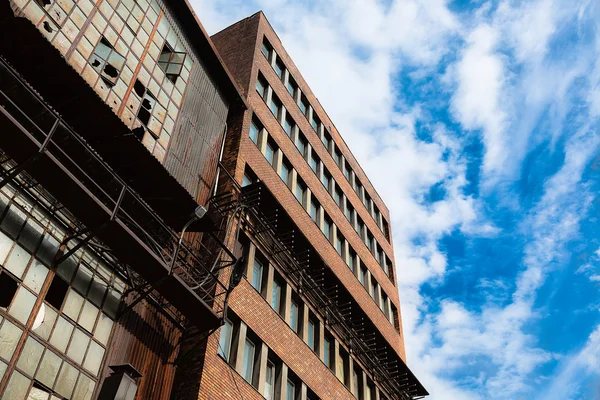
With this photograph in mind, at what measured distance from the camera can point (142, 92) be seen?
59.9 ft

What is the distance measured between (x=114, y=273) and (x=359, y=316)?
15.9m

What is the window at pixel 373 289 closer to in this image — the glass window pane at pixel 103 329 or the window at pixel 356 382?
the window at pixel 356 382

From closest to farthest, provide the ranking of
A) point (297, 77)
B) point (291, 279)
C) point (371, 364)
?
point (291, 279) < point (371, 364) < point (297, 77)

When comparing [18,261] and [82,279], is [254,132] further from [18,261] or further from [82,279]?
[18,261]

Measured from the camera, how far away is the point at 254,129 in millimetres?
26844

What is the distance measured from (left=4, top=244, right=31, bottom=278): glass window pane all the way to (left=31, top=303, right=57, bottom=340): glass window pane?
0.93 metres

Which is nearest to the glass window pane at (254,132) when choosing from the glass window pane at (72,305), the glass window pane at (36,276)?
the glass window pane at (72,305)

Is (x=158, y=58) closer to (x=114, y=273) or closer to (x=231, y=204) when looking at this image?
(x=231, y=204)

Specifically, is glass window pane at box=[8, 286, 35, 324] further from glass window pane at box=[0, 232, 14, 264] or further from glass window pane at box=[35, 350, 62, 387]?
glass window pane at box=[35, 350, 62, 387]

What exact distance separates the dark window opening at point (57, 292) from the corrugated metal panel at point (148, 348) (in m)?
1.75

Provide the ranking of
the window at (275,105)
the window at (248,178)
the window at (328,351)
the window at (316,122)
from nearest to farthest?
the window at (248,178) → the window at (328,351) → the window at (275,105) → the window at (316,122)

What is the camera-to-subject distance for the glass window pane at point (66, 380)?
12.6m

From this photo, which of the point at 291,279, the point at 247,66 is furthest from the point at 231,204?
the point at 247,66

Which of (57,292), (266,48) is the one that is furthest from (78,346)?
(266,48)
